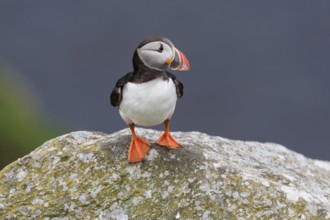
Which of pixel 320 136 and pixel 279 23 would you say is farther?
pixel 279 23

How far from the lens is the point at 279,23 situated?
115 ft

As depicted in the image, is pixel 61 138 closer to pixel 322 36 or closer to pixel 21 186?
pixel 21 186

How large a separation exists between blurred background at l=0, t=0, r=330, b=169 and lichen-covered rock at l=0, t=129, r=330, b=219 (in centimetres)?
1980

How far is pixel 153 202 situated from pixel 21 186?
1248 mm

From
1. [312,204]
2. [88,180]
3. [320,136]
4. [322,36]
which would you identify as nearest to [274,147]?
[312,204]

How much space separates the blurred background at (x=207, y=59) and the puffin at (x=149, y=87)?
1993 cm

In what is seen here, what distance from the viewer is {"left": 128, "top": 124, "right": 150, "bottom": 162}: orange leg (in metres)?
7.23

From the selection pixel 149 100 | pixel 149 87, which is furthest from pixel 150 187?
pixel 149 87

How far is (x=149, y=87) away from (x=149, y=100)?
4.7 inches

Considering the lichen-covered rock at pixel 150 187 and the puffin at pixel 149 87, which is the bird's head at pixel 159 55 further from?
the lichen-covered rock at pixel 150 187

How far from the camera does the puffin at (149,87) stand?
23.1ft

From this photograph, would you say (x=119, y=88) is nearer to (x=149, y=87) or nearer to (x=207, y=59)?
(x=149, y=87)

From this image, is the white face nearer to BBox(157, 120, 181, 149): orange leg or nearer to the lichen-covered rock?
BBox(157, 120, 181, 149): orange leg

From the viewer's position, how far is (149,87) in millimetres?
7141
